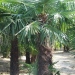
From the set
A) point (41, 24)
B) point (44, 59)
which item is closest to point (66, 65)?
point (44, 59)

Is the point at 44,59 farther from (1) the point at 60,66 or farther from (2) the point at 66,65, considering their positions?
(2) the point at 66,65

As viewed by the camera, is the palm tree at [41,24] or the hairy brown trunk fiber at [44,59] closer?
the palm tree at [41,24]

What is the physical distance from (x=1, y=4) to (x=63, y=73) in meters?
6.91

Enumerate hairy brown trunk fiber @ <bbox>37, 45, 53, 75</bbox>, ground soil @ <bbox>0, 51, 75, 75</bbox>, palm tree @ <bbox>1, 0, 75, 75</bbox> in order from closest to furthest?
palm tree @ <bbox>1, 0, 75, 75</bbox>, hairy brown trunk fiber @ <bbox>37, 45, 53, 75</bbox>, ground soil @ <bbox>0, 51, 75, 75</bbox>

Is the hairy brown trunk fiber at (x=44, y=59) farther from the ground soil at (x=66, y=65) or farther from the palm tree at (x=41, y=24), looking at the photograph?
the ground soil at (x=66, y=65)

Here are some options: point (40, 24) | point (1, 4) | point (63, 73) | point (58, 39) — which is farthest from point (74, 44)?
point (63, 73)

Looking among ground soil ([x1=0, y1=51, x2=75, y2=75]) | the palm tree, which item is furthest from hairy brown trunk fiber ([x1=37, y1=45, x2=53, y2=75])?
ground soil ([x1=0, y1=51, x2=75, y2=75])

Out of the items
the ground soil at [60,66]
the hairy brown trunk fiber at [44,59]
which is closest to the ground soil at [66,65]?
the ground soil at [60,66]

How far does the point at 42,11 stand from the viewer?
6953mm

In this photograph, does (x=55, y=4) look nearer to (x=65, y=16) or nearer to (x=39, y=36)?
(x=65, y=16)

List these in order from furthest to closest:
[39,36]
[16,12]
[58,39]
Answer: [16,12], [39,36], [58,39]

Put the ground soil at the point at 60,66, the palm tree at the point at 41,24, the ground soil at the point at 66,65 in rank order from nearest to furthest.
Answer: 1. the palm tree at the point at 41,24
2. the ground soil at the point at 60,66
3. the ground soil at the point at 66,65

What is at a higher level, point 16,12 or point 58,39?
point 16,12

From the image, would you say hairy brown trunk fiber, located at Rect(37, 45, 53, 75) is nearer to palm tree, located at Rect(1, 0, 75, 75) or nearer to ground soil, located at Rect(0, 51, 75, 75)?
palm tree, located at Rect(1, 0, 75, 75)
